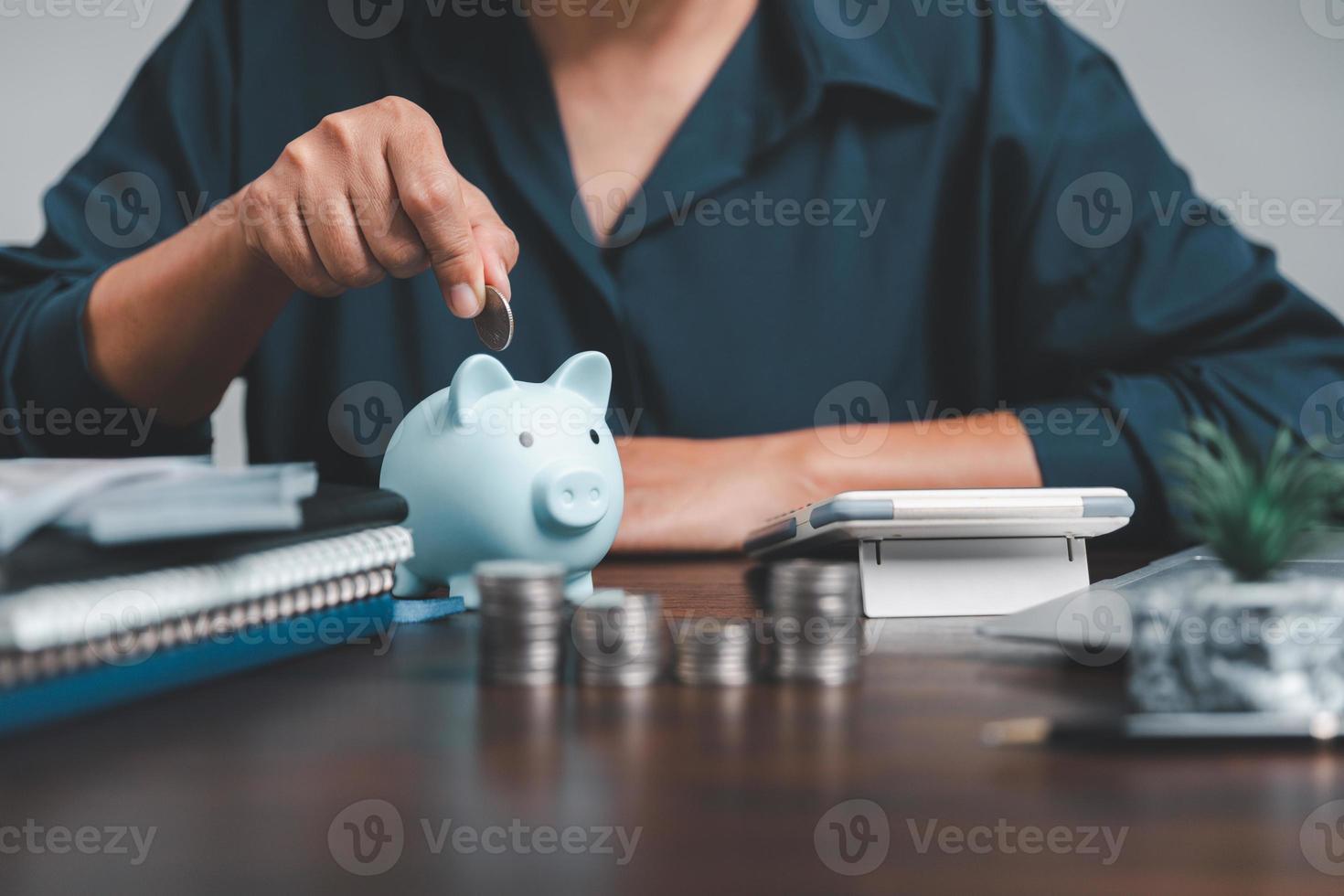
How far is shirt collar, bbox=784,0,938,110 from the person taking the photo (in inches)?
49.5

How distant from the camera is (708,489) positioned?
0.93m

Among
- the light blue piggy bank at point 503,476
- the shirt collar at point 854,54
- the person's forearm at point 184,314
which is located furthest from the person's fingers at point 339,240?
the shirt collar at point 854,54

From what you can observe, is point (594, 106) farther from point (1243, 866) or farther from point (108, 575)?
point (1243, 866)

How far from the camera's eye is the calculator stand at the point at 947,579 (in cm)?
55

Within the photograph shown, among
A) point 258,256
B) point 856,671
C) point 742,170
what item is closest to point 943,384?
point 742,170

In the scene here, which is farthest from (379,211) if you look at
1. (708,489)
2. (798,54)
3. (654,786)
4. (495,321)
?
(798,54)

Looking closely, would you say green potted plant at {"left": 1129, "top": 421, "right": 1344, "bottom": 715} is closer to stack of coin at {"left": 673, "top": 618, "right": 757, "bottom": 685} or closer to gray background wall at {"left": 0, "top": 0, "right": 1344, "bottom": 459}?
stack of coin at {"left": 673, "top": 618, "right": 757, "bottom": 685}

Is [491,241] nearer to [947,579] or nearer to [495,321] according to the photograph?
[495,321]

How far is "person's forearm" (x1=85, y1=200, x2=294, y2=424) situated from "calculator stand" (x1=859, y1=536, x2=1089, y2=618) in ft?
1.97

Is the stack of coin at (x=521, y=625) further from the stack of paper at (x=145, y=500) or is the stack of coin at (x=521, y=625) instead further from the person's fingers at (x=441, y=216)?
the person's fingers at (x=441, y=216)

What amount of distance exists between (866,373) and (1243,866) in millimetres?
1090

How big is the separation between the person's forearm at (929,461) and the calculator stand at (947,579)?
394mm

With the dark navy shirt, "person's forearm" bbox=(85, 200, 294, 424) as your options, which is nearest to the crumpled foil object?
"person's forearm" bbox=(85, 200, 294, 424)

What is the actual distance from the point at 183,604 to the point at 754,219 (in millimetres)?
1015
